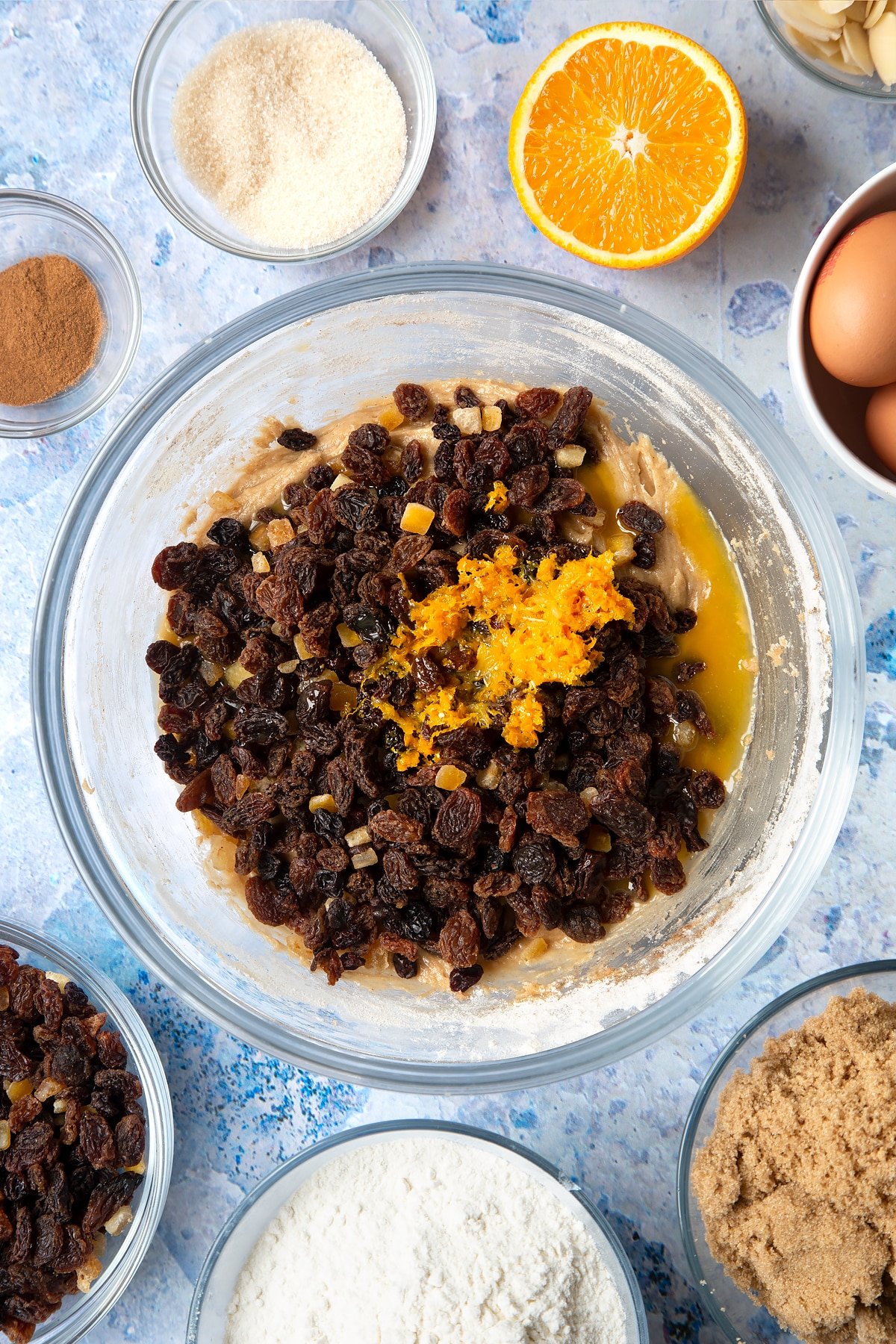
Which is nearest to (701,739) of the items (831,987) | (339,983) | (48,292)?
(831,987)

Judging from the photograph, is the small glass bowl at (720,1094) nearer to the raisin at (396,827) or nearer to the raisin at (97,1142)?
the raisin at (396,827)

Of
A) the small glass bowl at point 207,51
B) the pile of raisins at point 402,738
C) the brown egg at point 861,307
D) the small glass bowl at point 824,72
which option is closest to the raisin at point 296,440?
the pile of raisins at point 402,738

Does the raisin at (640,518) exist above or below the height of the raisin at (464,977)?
above

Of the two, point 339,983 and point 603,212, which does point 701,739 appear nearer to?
point 339,983

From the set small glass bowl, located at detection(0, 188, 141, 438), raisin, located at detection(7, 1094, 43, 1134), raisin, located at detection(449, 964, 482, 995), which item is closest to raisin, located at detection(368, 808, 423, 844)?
raisin, located at detection(449, 964, 482, 995)

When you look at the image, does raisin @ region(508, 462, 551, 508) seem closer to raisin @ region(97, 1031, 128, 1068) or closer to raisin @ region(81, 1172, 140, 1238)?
raisin @ region(97, 1031, 128, 1068)

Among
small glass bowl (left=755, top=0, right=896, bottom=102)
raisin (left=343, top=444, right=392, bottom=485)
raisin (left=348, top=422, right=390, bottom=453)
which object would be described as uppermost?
small glass bowl (left=755, top=0, right=896, bottom=102)
